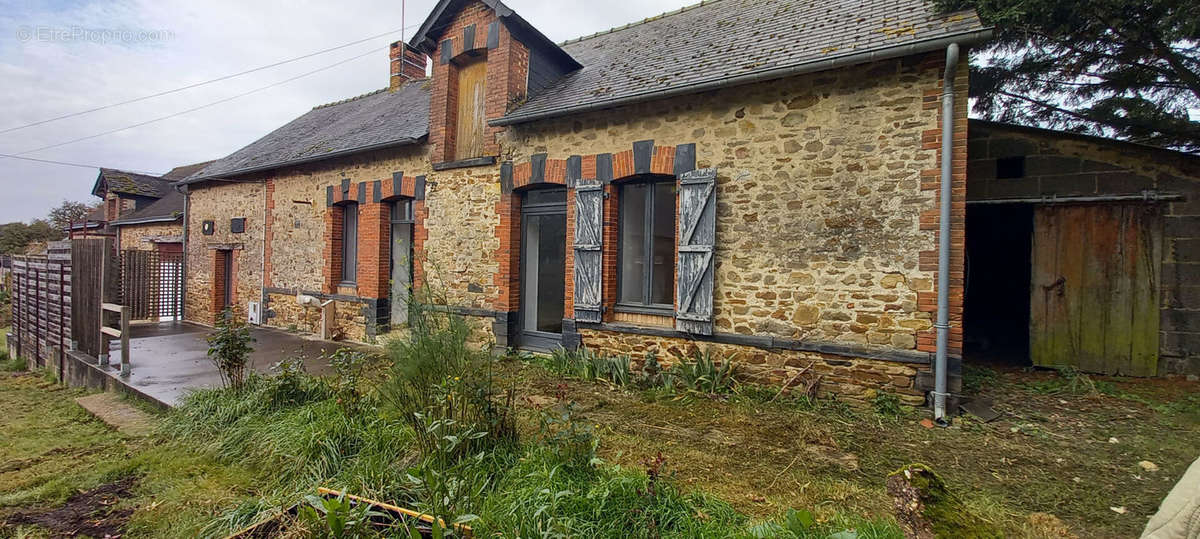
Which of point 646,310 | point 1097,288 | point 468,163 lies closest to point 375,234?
point 468,163

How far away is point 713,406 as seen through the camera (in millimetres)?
4941

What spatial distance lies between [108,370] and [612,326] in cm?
621

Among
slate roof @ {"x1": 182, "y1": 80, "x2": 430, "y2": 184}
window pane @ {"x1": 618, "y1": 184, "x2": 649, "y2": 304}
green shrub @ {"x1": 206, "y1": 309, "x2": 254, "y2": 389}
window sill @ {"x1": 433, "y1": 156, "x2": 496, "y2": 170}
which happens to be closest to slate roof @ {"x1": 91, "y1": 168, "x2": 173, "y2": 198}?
slate roof @ {"x1": 182, "y1": 80, "x2": 430, "y2": 184}

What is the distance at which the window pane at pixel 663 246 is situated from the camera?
20.2 feet

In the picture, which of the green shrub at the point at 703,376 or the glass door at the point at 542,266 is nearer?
the green shrub at the point at 703,376

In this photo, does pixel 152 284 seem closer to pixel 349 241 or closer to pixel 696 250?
pixel 349 241

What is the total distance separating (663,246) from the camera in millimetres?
6219

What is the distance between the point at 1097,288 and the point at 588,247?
5.87m

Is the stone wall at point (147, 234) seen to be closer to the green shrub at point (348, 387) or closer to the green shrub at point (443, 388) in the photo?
the green shrub at point (348, 387)

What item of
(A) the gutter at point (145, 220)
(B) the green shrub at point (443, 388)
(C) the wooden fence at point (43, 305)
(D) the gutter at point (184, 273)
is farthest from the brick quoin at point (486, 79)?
(A) the gutter at point (145, 220)

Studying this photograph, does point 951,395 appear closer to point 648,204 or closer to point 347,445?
point 648,204

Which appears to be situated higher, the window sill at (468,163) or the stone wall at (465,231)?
the window sill at (468,163)

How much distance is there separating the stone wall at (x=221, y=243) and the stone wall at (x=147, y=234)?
1.29 meters

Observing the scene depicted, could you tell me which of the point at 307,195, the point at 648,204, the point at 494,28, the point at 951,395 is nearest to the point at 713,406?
the point at 951,395
